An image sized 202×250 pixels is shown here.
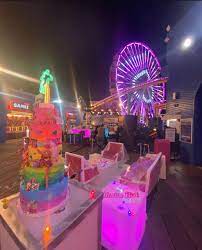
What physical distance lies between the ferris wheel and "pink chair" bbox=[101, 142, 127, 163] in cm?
1026

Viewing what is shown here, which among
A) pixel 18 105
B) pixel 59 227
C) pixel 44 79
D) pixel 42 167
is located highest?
pixel 18 105

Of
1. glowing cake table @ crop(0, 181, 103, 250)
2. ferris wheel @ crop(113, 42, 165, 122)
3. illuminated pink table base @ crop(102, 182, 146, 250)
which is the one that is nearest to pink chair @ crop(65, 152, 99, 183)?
illuminated pink table base @ crop(102, 182, 146, 250)

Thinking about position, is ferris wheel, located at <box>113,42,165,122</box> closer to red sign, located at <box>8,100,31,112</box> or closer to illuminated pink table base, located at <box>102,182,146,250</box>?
red sign, located at <box>8,100,31,112</box>

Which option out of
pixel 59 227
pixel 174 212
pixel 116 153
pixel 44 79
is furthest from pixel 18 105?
pixel 59 227

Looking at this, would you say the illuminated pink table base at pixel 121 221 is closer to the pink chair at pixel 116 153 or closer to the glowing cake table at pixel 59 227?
the glowing cake table at pixel 59 227

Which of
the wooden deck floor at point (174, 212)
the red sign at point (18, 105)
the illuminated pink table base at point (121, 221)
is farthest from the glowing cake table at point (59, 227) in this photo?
the red sign at point (18, 105)

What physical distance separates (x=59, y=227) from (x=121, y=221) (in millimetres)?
1113

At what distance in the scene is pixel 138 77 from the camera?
56.6 ft

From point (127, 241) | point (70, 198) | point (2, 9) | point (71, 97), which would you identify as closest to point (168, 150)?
point (127, 241)

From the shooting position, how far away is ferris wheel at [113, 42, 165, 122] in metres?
15.7

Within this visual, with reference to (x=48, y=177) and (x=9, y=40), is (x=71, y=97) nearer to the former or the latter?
(x=9, y=40)

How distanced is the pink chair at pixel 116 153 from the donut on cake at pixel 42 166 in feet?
12.7

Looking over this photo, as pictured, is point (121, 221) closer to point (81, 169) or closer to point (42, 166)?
point (42, 166)

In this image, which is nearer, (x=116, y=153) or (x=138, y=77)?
(x=116, y=153)
